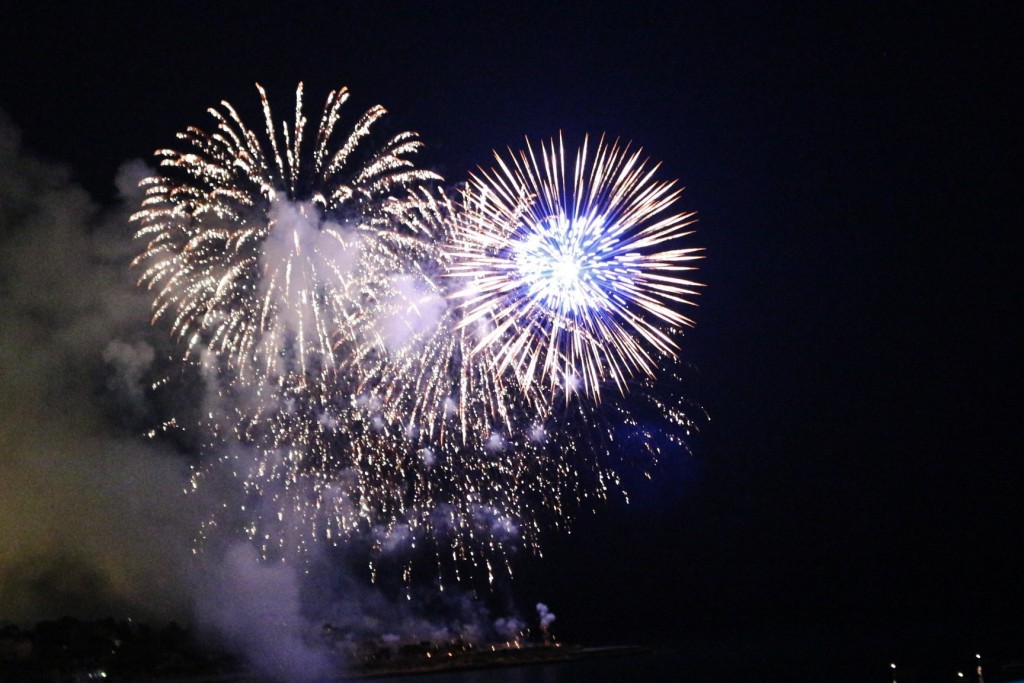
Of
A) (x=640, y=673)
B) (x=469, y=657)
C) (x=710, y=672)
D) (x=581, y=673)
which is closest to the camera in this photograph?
(x=710, y=672)

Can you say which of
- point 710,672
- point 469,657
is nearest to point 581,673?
point 710,672

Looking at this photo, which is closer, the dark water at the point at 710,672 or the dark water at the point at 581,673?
the dark water at the point at 710,672

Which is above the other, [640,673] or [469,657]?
[469,657]

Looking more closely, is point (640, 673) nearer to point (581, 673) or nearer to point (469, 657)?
point (581, 673)

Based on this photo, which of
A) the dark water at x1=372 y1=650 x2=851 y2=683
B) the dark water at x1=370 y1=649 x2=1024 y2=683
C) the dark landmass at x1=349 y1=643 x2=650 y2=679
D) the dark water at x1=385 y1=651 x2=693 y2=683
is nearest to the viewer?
the dark water at x1=370 y1=649 x2=1024 y2=683

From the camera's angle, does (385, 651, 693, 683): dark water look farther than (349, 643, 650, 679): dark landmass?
No

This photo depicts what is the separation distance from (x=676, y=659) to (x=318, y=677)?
1777 inches

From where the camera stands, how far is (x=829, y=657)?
9656cm

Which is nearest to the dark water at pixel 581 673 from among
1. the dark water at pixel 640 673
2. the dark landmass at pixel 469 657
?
the dark water at pixel 640 673

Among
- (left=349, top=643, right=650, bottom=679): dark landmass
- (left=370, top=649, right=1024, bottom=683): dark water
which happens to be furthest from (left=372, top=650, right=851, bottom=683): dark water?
(left=349, top=643, right=650, bottom=679): dark landmass

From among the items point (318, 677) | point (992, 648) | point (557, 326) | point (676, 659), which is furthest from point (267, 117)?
point (676, 659)

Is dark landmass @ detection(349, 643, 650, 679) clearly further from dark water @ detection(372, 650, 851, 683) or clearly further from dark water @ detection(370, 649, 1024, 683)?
dark water @ detection(370, 649, 1024, 683)

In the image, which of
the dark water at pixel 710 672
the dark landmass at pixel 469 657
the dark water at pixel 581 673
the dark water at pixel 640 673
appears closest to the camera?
the dark water at pixel 710 672

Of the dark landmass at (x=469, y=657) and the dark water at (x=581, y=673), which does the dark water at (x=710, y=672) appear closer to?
the dark water at (x=581, y=673)
